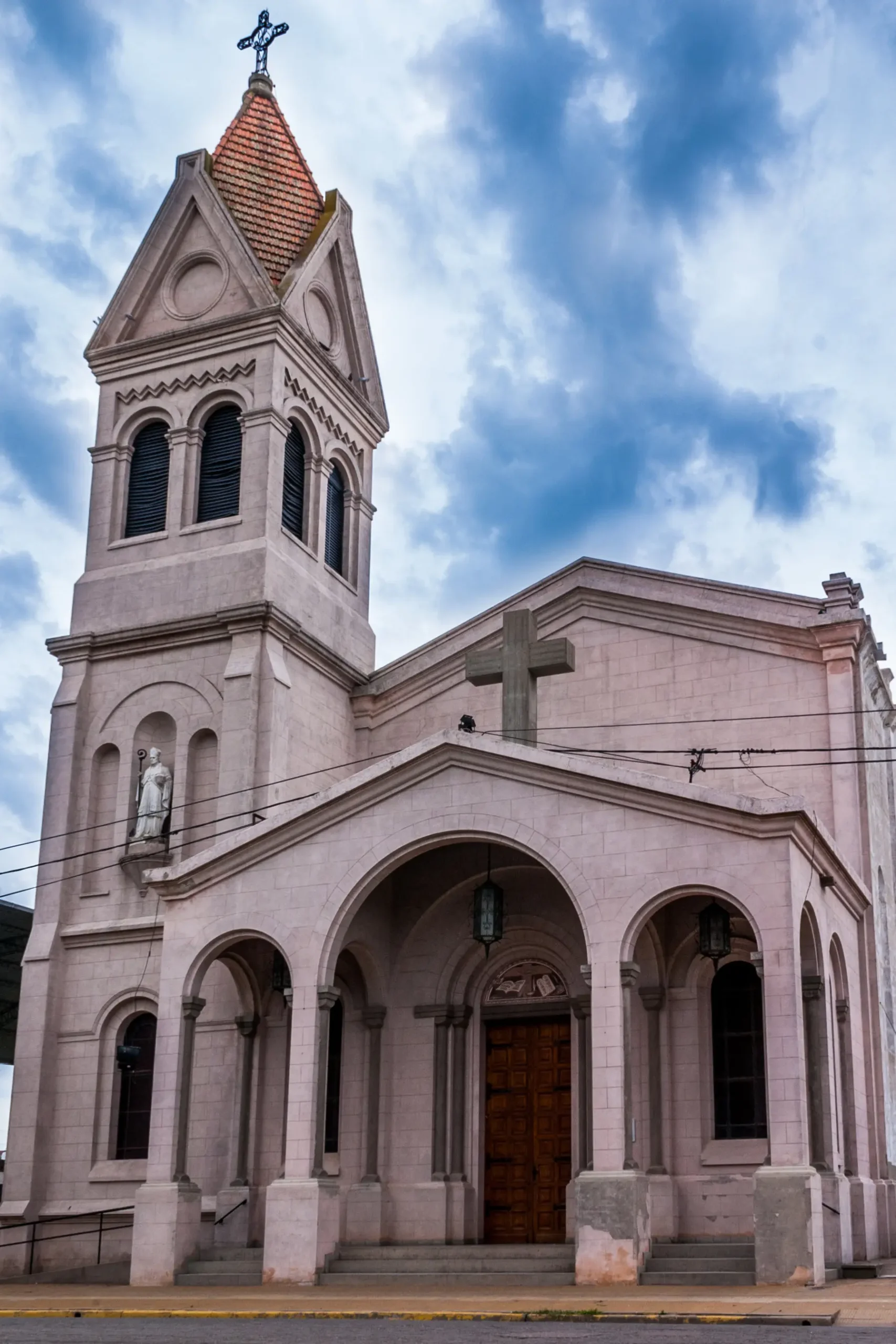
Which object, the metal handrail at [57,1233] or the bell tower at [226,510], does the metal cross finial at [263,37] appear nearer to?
the bell tower at [226,510]

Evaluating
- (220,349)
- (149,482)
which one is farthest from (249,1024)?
(220,349)

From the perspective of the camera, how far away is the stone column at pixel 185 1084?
72.5 ft

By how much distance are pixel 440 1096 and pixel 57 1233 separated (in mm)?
6550

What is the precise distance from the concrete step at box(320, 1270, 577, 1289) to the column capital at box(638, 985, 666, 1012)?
4.18 meters

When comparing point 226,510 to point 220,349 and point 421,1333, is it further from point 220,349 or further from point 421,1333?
point 421,1333

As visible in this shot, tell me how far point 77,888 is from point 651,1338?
1642cm

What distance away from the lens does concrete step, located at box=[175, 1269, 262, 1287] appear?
2106 centimetres

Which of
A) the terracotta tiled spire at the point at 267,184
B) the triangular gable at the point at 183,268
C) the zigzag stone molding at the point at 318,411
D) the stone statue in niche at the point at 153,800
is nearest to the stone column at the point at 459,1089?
the stone statue in niche at the point at 153,800

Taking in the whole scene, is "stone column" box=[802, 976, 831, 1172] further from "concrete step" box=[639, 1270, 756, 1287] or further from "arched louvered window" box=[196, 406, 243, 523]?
"arched louvered window" box=[196, 406, 243, 523]

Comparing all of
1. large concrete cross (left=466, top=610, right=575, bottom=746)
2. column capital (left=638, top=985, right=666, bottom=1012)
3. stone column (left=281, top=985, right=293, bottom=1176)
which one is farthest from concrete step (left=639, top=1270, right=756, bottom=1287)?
large concrete cross (left=466, top=610, right=575, bottom=746)

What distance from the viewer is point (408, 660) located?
94.2 ft

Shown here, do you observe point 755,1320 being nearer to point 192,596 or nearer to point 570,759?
point 570,759

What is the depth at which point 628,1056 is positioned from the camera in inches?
777

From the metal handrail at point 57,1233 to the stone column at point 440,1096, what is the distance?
4.91 m
